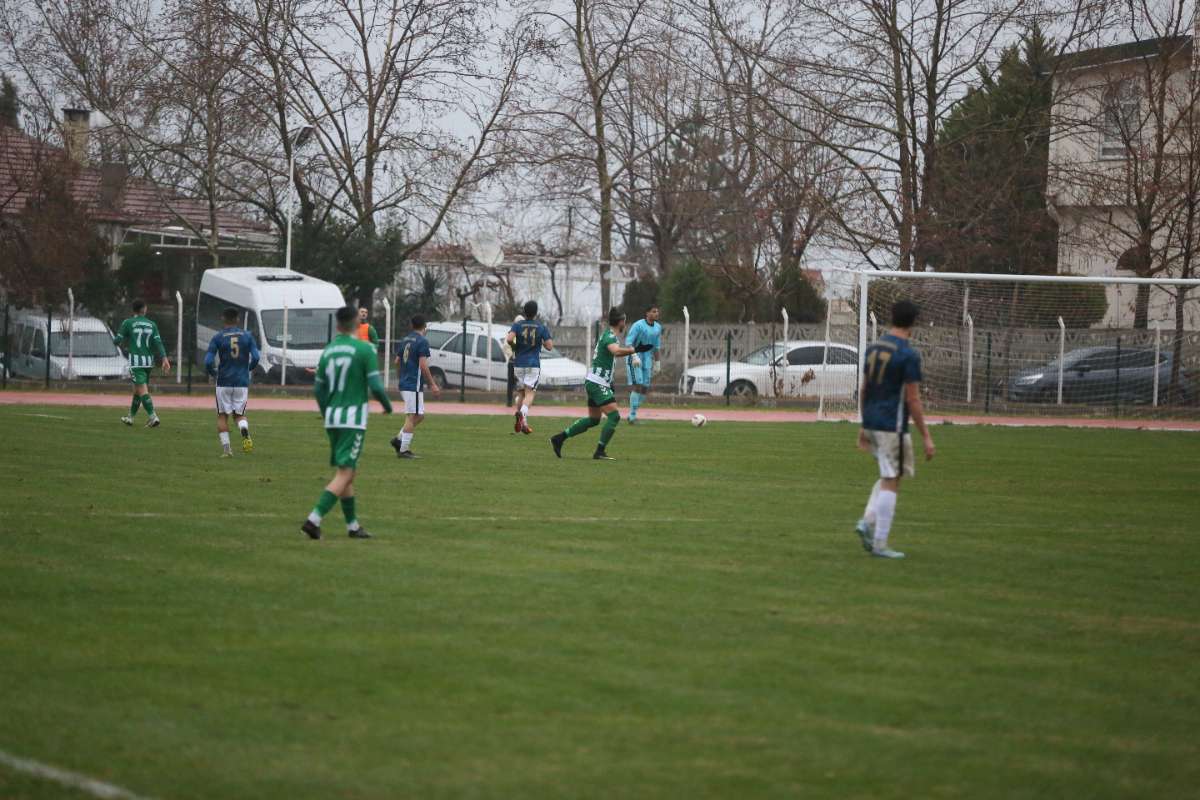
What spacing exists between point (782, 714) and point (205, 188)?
39238 mm

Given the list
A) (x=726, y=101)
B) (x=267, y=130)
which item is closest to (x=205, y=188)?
(x=267, y=130)

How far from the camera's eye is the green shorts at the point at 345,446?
10.7m

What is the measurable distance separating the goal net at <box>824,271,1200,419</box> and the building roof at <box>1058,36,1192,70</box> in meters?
6.76

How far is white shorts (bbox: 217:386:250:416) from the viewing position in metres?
18.4

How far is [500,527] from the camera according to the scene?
1176 centimetres

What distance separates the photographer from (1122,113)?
3541 centimetres

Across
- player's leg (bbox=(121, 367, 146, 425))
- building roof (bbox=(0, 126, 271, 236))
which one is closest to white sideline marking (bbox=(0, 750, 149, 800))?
player's leg (bbox=(121, 367, 146, 425))

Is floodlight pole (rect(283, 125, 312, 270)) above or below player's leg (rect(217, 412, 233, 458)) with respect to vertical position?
above

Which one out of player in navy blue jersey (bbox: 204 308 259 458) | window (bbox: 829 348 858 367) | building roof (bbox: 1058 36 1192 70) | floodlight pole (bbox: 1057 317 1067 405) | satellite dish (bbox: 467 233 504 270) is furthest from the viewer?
satellite dish (bbox: 467 233 504 270)

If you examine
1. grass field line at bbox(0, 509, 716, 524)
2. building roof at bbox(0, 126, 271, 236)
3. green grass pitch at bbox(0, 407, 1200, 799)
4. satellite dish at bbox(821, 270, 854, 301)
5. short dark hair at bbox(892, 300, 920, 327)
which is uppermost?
building roof at bbox(0, 126, 271, 236)

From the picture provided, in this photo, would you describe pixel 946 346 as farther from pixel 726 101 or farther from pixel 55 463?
pixel 55 463

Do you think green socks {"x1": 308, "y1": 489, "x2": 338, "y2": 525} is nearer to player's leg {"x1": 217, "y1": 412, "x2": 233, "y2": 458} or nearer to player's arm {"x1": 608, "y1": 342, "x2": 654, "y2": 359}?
player's arm {"x1": 608, "y1": 342, "x2": 654, "y2": 359}

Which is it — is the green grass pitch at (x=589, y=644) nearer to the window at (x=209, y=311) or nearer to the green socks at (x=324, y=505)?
the green socks at (x=324, y=505)

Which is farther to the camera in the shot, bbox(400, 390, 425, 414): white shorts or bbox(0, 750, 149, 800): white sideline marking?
bbox(400, 390, 425, 414): white shorts
